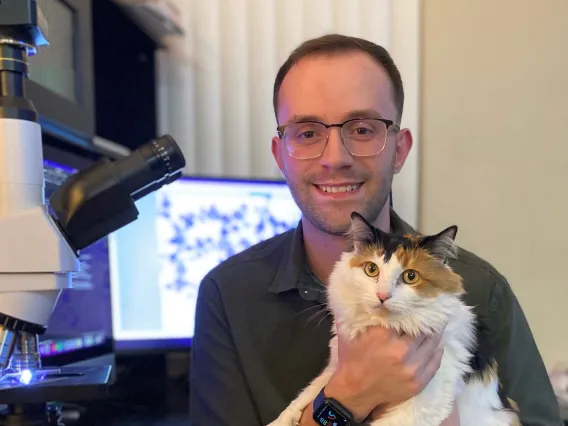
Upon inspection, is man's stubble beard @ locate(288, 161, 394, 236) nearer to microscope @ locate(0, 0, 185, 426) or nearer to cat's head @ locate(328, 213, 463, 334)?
cat's head @ locate(328, 213, 463, 334)

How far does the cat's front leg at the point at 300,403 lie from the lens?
869 millimetres

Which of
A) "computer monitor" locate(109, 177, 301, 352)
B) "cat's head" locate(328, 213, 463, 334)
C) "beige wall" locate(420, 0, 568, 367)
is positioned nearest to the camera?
"cat's head" locate(328, 213, 463, 334)

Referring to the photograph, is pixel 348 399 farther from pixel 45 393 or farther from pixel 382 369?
pixel 45 393

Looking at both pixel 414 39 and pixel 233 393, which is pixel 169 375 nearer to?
pixel 233 393

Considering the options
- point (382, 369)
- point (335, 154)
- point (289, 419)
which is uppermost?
point (335, 154)

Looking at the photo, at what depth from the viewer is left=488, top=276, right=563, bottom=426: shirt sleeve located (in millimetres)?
1018

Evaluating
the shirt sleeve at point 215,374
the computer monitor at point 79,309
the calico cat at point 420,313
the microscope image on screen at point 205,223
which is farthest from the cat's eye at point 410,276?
the microscope image on screen at point 205,223

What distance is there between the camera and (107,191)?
0.72m

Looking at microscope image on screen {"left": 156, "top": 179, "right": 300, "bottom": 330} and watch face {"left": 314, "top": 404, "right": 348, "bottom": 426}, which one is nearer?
watch face {"left": 314, "top": 404, "right": 348, "bottom": 426}

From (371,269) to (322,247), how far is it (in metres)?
0.30

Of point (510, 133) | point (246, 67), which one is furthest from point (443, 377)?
point (246, 67)

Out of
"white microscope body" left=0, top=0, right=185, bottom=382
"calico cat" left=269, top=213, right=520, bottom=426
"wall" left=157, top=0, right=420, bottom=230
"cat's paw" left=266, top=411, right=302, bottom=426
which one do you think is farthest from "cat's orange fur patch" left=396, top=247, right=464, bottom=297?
"wall" left=157, top=0, right=420, bottom=230

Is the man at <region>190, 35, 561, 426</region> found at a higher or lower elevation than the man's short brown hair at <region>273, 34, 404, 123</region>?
lower

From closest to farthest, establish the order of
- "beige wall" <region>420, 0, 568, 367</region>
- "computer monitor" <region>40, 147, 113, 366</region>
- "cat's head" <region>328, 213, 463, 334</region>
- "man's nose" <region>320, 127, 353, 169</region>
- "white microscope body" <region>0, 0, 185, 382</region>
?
"white microscope body" <region>0, 0, 185, 382</region> < "cat's head" <region>328, 213, 463, 334</region> < "man's nose" <region>320, 127, 353, 169</region> < "computer monitor" <region>40, 147, 113, 366</region> < "beige wall" <region>420, 0, 568, 367</region>
